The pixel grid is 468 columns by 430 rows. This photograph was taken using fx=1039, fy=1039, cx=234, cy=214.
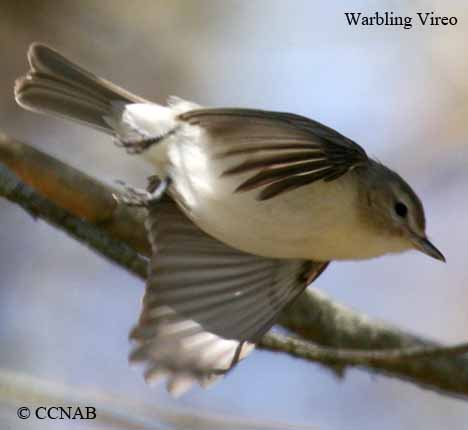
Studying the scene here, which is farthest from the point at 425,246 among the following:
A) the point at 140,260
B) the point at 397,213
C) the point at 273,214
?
the point at 140,260

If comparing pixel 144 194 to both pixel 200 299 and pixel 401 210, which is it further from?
pixel 401 210

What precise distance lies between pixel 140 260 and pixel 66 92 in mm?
678

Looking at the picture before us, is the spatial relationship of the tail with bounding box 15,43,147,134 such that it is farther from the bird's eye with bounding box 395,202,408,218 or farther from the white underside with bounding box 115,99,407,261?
the bird's eye with bounding box 395,202,408,218

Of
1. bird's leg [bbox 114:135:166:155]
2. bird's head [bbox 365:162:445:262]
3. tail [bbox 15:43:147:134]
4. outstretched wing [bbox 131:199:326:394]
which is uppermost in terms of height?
tail [bbox 15:43:147:134]

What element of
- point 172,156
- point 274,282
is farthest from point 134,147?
point 274,282

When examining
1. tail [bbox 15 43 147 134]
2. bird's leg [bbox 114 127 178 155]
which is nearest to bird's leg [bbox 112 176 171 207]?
bird's leg [bbox 114 127 178 155]

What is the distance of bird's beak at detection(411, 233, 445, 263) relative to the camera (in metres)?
2.80

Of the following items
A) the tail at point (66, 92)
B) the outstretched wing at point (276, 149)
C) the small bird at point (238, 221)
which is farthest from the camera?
the tail at point (66, 92)

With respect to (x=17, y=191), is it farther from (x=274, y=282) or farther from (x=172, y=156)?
(x=274, y=282)

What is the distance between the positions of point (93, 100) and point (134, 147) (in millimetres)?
392

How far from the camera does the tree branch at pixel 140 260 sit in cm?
264

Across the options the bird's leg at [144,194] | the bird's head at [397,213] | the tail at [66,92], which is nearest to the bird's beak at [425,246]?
the bird's head at [397,213]

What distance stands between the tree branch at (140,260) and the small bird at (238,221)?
0.37 ft

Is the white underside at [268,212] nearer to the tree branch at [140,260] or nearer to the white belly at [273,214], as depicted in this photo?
the white belly at [273,214]
